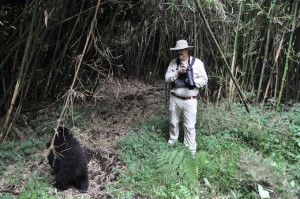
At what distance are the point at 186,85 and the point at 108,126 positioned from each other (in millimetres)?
1643

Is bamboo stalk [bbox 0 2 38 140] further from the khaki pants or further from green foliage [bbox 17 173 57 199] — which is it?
the khaki pants

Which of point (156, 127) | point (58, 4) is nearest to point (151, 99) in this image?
point (156, 127)

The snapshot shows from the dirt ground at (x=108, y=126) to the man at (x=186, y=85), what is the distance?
81 centimetres

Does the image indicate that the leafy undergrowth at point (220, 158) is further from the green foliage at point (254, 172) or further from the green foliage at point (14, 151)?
the green foliage at point (14, 151)

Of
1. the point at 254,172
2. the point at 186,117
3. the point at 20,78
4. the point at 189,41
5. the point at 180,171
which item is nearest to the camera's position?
the point at 254,172

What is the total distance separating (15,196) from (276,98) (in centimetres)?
453

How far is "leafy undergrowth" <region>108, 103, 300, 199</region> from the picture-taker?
3.05 meters

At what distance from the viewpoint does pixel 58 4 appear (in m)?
3.72

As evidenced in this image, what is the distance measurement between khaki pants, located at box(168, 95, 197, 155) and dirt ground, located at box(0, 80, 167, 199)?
810mm

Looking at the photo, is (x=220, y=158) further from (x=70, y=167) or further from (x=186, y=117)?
(x=70, y=167)

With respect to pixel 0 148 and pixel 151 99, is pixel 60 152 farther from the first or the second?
pixel 151 99

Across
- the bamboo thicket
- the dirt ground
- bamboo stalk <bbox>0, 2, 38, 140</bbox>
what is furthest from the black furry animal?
the bamboo thicket

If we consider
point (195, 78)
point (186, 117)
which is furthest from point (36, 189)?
point (195, 78)

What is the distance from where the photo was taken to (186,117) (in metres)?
4.11
